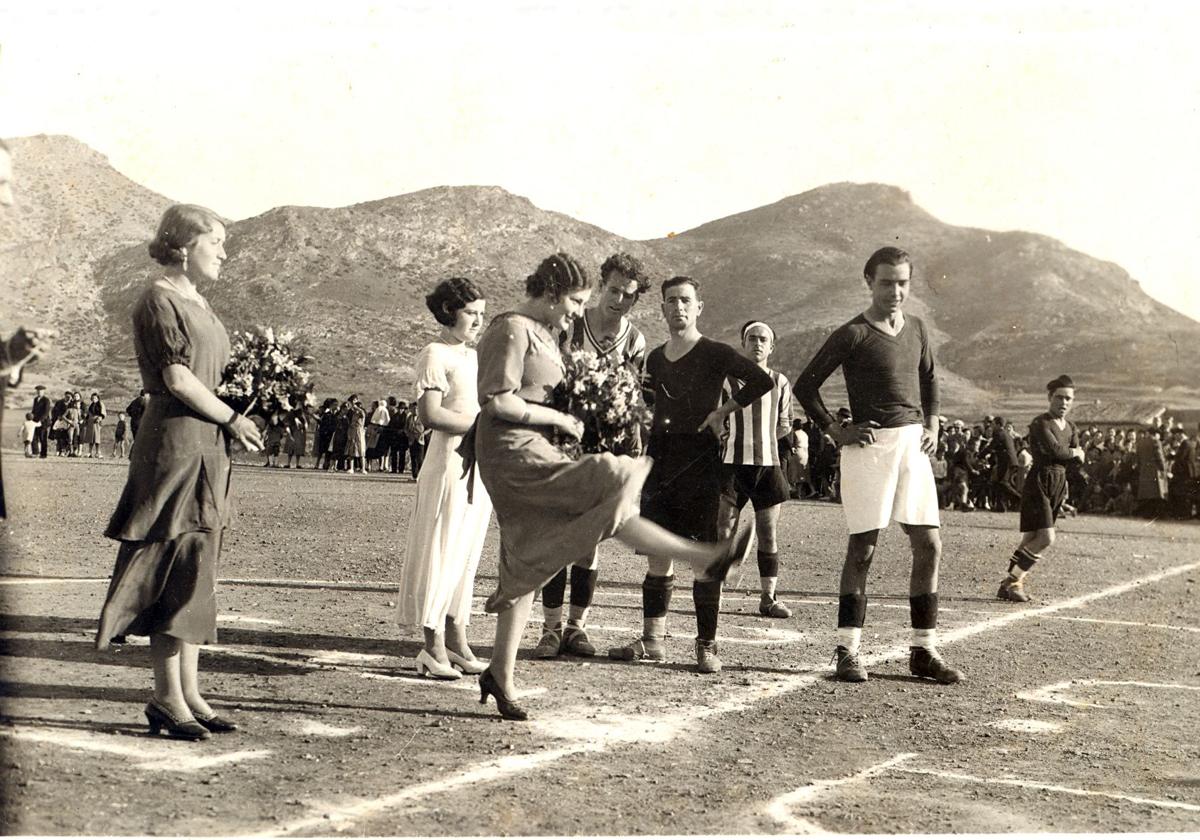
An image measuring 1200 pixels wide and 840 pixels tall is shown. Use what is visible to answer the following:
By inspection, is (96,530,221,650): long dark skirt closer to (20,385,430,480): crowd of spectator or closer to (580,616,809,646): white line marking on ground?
(580,616,809,646): white line marking on ground

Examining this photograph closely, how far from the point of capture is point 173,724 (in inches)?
187

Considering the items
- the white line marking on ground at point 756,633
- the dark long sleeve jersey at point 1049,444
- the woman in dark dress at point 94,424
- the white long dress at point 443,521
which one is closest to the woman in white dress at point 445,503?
the white long dress at point 443,521

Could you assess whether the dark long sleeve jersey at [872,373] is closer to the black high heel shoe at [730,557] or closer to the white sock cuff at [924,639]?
the black high heel shoe at [730,557]

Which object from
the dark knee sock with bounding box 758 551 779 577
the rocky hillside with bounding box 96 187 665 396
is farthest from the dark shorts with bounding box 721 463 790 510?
the rocky hillside with bounding box 96 187 665 396

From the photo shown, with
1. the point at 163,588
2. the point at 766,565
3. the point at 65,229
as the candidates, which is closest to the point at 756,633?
the point at 766,565

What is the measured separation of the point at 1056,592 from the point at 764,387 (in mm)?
5859

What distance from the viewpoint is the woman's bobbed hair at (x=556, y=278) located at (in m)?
5.42

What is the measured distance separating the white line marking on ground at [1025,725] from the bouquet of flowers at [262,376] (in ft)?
11.4

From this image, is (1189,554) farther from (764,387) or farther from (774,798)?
(774,798)

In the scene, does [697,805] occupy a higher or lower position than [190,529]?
lower

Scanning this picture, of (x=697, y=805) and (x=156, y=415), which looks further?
(x=156, y=415)

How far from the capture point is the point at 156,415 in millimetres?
4723

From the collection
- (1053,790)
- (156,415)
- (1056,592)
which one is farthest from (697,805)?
(1056,592)

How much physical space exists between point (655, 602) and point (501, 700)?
179cm
